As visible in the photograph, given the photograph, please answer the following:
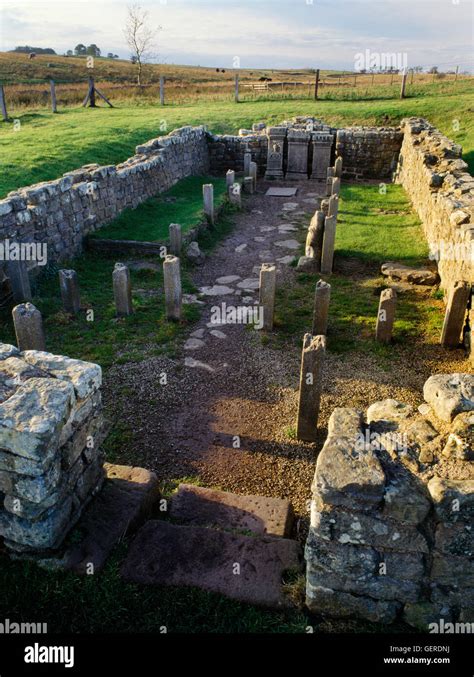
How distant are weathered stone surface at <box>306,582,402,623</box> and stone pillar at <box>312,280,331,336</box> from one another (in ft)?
18.3

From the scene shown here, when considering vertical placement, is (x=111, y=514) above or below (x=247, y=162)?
below

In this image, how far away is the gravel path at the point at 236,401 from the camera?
633 centimetres

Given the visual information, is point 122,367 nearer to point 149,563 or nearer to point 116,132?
point 149,563

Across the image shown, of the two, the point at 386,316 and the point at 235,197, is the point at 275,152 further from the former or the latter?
the point at 386,316

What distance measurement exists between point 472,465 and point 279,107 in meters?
27.5

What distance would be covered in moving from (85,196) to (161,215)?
3.20m

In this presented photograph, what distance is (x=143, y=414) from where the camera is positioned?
287 inches

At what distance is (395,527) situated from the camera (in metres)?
3.50

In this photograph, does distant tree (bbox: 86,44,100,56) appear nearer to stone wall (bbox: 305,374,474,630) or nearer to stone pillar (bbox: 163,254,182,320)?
stone pillar (bbox: 163,254,182,320)

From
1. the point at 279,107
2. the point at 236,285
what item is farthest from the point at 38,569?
the point at 279,107

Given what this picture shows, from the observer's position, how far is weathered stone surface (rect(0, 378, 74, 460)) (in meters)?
3.76

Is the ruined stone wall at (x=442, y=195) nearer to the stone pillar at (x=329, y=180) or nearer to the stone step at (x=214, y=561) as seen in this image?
the stone pillar at (x=329, y=180)

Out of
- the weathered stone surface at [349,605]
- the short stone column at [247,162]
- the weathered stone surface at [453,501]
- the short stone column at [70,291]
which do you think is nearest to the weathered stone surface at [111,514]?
the weathered stone surface at [349,605]

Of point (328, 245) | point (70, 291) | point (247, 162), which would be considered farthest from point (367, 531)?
point (247, 162)
